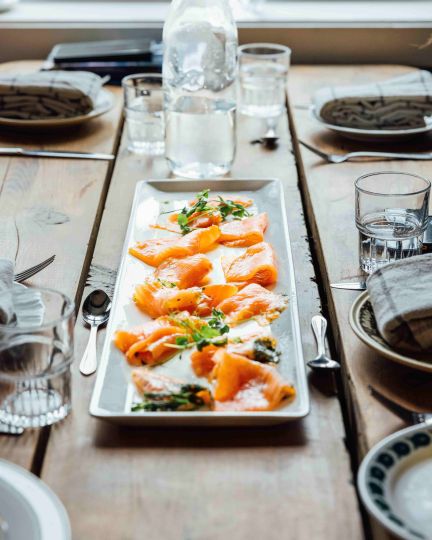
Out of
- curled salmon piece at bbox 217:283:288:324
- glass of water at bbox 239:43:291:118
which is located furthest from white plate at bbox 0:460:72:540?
glass of water at bbox 239:43:291:118

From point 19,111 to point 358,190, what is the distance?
1.03 m

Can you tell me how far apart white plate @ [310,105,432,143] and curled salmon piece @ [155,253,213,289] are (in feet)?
2.53

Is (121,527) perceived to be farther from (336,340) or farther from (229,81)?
(229,81)

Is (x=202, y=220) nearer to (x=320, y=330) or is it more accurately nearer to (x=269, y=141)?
(x=320, y=330)

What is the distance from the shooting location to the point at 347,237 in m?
1.48

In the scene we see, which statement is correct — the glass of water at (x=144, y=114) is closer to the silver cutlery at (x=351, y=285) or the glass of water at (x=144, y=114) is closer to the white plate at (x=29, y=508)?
the silver cutlery at (x=351, y=285)

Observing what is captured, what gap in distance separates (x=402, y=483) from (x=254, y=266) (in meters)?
0.51

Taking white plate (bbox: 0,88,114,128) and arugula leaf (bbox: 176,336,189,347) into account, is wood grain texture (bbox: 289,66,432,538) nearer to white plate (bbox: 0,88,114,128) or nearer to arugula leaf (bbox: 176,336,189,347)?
arugula leaf (bbox: 176,336,189,347)

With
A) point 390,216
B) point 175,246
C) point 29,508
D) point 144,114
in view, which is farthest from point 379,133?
point 29,508

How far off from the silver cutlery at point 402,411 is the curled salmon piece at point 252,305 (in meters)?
0.19

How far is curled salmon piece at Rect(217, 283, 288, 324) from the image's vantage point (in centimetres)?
115

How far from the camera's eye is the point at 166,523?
0.83 m

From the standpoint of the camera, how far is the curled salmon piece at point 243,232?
1.41 meters

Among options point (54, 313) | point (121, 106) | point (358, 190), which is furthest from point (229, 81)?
point (54, 313)
